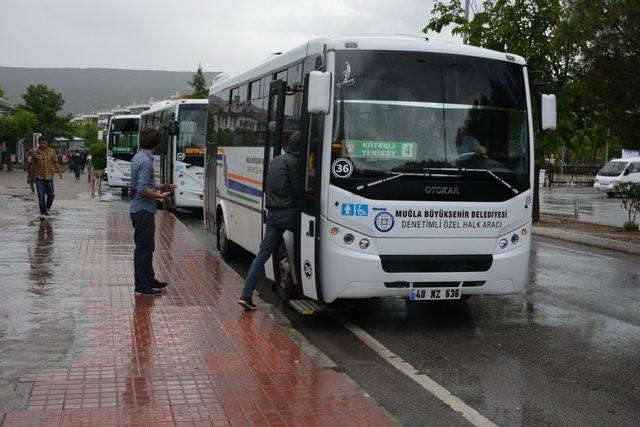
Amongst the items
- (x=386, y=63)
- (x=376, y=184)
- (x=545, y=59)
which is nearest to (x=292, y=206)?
(x=376, y=184)

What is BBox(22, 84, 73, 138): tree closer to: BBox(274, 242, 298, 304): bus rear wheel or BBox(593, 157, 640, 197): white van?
BBox(593, 157, 640, 197): white van

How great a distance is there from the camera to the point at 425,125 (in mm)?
8031

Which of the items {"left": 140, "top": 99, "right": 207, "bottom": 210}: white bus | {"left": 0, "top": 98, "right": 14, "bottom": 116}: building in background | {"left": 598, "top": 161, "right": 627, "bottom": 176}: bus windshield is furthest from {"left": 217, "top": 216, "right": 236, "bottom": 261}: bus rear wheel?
{"left": 0, "top": 98, "right": 14, "bottom": 116}: building in background

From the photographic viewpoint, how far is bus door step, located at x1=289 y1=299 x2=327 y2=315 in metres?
8.32

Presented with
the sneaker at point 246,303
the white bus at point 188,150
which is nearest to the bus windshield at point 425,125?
the sneaker at point 246,303

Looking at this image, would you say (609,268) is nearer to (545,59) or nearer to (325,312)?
(325,312)

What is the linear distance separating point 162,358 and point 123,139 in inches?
1146

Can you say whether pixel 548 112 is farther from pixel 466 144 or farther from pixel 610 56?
pixel 610 56

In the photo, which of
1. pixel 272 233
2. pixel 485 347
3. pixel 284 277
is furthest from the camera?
pixel 284 277

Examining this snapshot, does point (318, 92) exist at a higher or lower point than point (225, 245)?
higher

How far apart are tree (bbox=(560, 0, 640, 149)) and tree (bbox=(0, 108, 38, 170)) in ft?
165

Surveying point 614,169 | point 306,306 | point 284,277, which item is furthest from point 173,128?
point 614,169

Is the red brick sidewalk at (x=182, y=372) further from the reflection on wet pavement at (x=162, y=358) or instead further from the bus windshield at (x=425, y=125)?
the bus windshield at (x=425, y=125)

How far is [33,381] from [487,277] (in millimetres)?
4515
